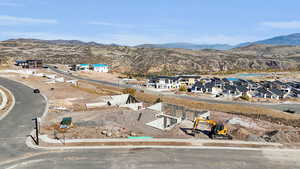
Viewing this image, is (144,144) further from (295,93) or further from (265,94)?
(295,93)

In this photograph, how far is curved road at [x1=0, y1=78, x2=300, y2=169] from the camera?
2402cm

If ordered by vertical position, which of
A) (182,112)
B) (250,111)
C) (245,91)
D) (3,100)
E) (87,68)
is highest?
(87,68)

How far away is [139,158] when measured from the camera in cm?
2556

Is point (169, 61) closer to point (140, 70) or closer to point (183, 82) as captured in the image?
point (140, 70)

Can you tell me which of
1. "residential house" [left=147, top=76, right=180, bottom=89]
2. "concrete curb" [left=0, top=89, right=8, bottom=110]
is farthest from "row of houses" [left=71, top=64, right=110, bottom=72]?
"concrete curb" [left=0, top=89, right=8, bottom=110]

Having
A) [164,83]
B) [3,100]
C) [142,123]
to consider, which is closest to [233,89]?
[164,83]

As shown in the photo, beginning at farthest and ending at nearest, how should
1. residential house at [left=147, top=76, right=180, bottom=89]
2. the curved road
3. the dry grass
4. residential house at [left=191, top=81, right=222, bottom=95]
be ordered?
residential house at [left=147, top=76, right=180, bottom=89]
residential house at [left=191, top=81, right=222, bottom=95]
the dry grass
the curved road

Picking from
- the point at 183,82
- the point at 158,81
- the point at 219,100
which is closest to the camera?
→ the point at 219,100

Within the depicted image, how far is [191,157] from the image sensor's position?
2628 cm

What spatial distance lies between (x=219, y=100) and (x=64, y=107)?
5209 centimetres

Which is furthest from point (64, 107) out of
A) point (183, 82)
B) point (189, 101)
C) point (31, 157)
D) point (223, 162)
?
point (183, 82)

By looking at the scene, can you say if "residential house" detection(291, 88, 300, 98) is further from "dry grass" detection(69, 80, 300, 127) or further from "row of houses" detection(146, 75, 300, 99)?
"dry grass" detection(69, 80, 300, 127)

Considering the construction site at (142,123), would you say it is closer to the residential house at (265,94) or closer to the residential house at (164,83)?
the residential house at (265,94)

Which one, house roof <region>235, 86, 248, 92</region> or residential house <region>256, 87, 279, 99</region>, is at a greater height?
house roof <region>235, 86, 248, 92</region>
